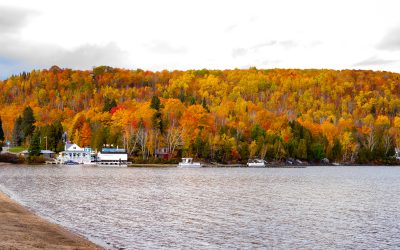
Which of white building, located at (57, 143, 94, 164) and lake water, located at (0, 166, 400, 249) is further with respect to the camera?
white building, located at (57, 143, 94, 164)

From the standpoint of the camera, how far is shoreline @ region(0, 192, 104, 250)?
75.8 ft

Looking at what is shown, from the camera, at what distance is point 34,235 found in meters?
25.9

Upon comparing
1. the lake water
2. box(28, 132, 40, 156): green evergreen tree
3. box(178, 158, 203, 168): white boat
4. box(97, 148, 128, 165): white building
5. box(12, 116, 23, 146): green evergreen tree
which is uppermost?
box(12, 116, 23, 146): green evergreen tree

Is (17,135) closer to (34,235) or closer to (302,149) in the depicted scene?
(302,149)

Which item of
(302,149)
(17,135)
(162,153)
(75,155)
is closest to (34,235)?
(162,153)

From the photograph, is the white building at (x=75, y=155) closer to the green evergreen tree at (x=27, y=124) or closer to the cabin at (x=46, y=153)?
the cabin at (x=46, y=153)

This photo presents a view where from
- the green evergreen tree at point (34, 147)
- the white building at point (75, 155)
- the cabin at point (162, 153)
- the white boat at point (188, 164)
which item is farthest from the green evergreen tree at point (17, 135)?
the white boat at point (188, 164)

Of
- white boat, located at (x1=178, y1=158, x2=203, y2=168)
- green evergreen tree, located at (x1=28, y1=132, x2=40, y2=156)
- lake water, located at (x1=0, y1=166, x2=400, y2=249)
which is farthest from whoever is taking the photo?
green evergreen tree, located at (x1=28, y1=132, x2=40, y2=156)

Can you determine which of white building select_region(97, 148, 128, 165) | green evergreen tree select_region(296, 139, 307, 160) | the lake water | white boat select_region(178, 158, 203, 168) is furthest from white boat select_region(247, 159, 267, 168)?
the lake water

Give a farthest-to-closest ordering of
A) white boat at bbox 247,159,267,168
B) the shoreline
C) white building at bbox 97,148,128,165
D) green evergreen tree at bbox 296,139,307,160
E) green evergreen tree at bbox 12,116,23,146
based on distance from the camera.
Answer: green evergreen tree at bbox 12,116,23,146, green evergreen tree at bbox 296,139,307,160, white boat at bbox 247,159,267,168, white building at bbox 97,148,128,165, the shoreline

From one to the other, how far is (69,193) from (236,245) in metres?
31.9

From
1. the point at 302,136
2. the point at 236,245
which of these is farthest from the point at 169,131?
the point at 236,245

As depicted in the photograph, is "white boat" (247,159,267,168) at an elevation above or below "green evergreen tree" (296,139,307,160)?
below

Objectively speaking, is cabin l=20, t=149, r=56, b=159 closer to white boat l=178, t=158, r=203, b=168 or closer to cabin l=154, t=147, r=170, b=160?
cabin l=154, t=147, r=170, b=160
